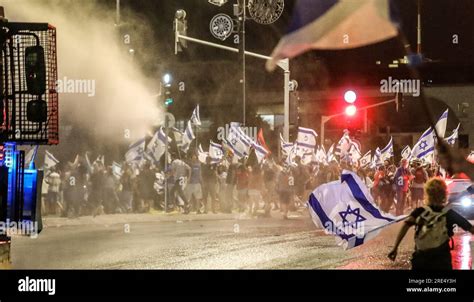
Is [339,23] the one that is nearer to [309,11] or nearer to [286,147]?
[309,11]

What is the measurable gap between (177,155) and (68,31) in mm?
6437

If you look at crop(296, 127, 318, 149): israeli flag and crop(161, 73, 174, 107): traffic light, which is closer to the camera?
crop(161, 73, 174, 107): traffic light

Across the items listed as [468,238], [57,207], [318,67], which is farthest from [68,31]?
[318,67]

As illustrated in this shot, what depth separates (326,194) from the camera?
8.19m

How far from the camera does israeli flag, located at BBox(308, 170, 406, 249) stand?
7602 millimetres

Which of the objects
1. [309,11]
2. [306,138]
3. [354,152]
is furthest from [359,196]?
[354,152]

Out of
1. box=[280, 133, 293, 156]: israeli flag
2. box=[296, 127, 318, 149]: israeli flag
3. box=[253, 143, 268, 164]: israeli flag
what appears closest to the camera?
box=[253, 143, 268, 164]: israeli flag

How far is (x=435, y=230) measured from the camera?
5.80m

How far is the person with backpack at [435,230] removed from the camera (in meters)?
5.80

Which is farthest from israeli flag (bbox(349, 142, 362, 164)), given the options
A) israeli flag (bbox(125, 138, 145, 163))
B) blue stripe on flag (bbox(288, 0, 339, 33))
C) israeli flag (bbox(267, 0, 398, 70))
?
blue stripe on flag (bbox(288, 0, 339, 33))

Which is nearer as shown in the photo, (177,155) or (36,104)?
(36,104)

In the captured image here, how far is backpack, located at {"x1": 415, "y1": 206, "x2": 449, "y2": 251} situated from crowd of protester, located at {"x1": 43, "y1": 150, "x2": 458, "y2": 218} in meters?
11.7

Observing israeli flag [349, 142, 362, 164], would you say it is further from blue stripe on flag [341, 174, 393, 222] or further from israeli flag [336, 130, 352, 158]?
blue stripe on flag [341, 174, 393, 222]
